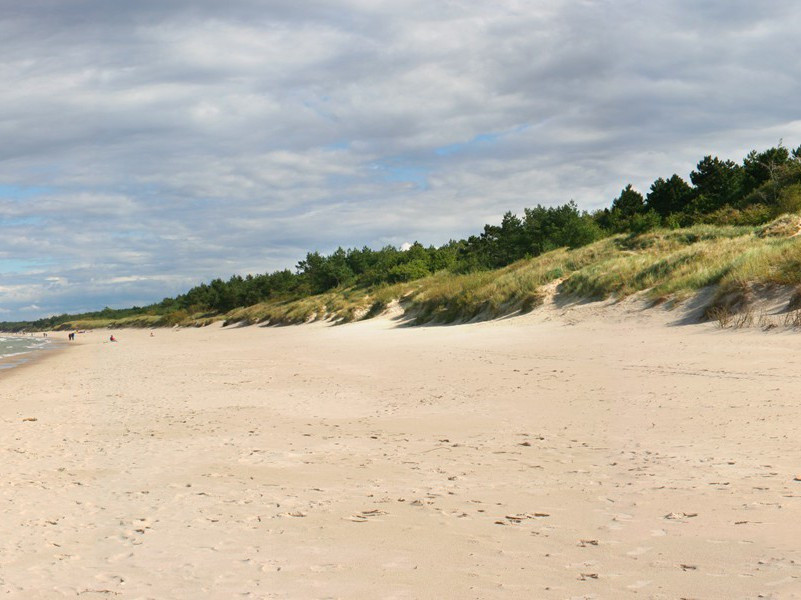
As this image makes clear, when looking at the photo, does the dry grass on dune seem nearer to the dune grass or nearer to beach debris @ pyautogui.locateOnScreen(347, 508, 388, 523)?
the dune grass

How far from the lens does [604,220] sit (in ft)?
192

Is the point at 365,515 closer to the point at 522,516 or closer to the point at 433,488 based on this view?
the point at 433,488

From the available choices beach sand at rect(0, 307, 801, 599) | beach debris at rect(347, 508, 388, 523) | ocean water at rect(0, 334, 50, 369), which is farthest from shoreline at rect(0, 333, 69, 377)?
beach debris at rect(347, 508, 388, 523)

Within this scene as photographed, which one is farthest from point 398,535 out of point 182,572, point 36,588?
point 36,588

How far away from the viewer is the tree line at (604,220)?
42.3m

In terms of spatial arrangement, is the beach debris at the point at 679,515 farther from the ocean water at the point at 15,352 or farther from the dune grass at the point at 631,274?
the ocean water at the point at 15,352

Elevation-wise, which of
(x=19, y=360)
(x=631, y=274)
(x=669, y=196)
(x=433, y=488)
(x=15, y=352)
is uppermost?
(x=669, y=196)

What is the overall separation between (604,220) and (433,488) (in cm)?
5640

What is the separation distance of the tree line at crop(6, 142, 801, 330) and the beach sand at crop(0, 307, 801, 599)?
30.2 meters

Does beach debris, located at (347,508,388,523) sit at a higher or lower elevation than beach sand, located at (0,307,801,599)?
lower

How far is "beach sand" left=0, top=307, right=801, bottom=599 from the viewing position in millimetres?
3674

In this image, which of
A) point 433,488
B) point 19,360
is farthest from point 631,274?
point 19,360

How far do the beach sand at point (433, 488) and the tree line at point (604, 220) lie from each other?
3023 centimetres

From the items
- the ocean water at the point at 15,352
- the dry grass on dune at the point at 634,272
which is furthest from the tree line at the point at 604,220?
the ocean water at the point at 15,352
